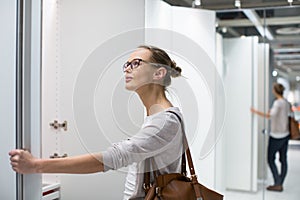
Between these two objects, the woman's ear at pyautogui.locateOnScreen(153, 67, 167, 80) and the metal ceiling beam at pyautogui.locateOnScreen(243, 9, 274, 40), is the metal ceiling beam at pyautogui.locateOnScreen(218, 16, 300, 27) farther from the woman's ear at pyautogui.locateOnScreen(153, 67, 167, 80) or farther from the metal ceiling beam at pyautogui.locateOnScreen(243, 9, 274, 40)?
the woman's ear at pyautogui.locateOnScreen(153, 67, 167, 80)

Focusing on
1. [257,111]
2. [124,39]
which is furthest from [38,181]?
[257,111]

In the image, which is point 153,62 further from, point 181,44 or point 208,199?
point 181,44

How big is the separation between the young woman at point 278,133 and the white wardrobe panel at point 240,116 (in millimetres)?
130

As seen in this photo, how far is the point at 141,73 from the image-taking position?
2.78 feet

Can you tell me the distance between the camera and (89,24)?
1.55m

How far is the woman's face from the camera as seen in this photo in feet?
2.78

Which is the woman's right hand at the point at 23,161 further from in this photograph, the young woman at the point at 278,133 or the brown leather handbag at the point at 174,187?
the young woman at the point at 278,133

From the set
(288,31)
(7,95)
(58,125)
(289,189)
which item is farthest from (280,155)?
(7,95)

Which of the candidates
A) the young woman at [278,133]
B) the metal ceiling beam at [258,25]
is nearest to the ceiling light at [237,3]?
the metal ceiling beam at [258,25]

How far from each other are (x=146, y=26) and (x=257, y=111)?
2011 mm

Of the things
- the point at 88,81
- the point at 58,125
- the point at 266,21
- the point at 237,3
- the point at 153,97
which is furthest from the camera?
the point at 266,21

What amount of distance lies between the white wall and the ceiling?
211 cm

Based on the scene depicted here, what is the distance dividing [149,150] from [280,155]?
2.79 metres

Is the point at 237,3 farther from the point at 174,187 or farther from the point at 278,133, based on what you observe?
the point at 174,187
